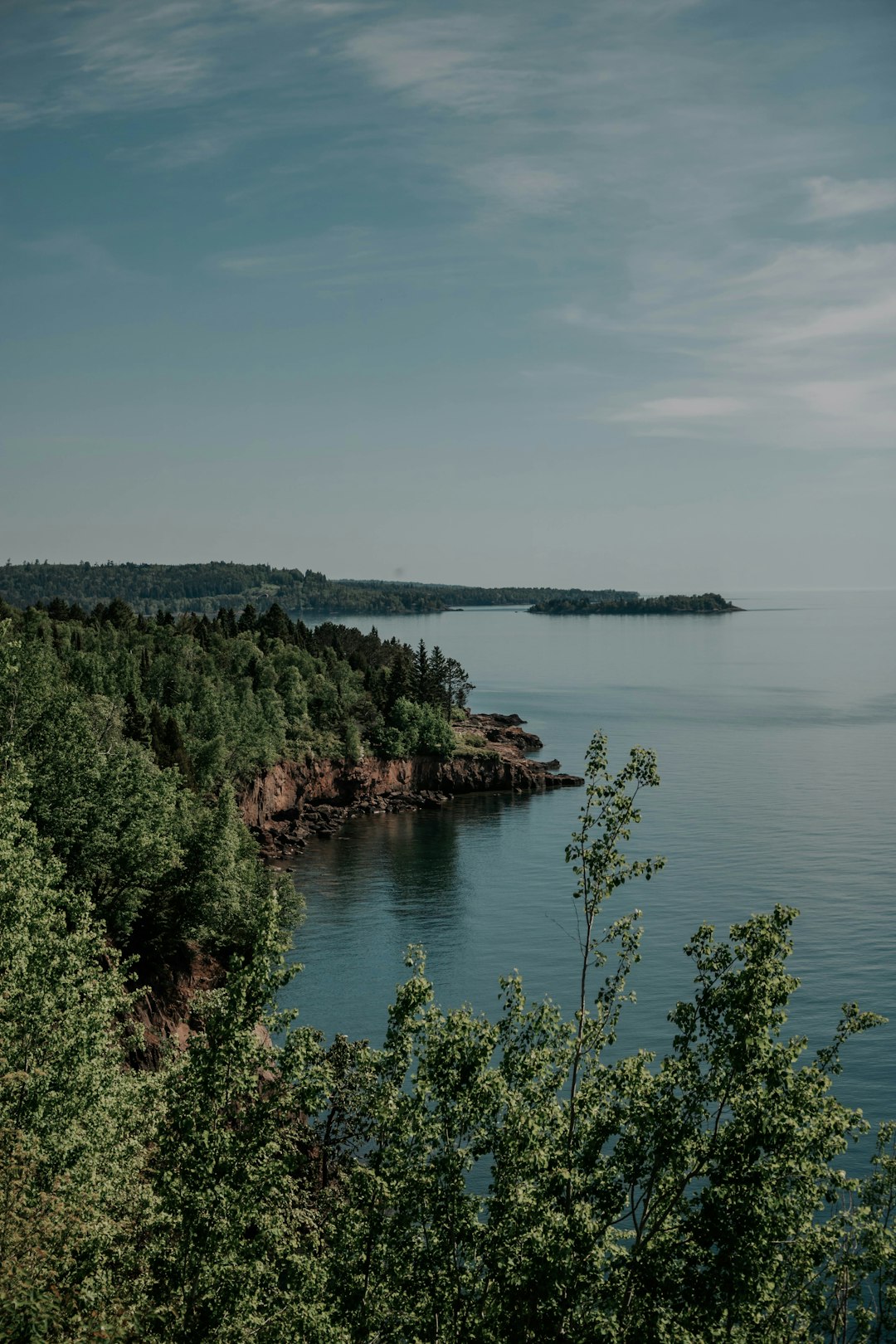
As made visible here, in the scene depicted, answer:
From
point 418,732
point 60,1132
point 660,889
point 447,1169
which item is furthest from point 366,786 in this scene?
point 447,1169

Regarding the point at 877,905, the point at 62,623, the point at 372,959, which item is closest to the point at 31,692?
the point at 372,959

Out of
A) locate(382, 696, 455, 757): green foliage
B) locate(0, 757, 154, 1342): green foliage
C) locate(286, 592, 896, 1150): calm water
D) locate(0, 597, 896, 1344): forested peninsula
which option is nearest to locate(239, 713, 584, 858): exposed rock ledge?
locate(382, 696, 455, 757): green foliage

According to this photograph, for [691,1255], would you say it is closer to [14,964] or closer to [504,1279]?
[504,1279]

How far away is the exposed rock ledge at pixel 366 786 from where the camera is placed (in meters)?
111

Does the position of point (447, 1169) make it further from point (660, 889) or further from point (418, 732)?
point (418, 732)

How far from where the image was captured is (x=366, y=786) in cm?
12712

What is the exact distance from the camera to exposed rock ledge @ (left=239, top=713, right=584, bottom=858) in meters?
111

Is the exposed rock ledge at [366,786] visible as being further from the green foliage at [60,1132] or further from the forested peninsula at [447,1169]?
the forested peninsula at [447,1169]

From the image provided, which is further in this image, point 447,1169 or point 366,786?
point 366,786

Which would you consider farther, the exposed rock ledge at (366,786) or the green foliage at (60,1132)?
the exposed rock ledge at (366,786)

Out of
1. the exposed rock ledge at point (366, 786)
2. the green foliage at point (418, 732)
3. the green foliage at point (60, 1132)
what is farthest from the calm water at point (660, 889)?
the green foliage at point (60, 1132)

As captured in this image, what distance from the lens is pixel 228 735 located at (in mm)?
108188

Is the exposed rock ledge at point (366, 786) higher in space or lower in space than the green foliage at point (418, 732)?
lower

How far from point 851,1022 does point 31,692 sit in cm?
5222
